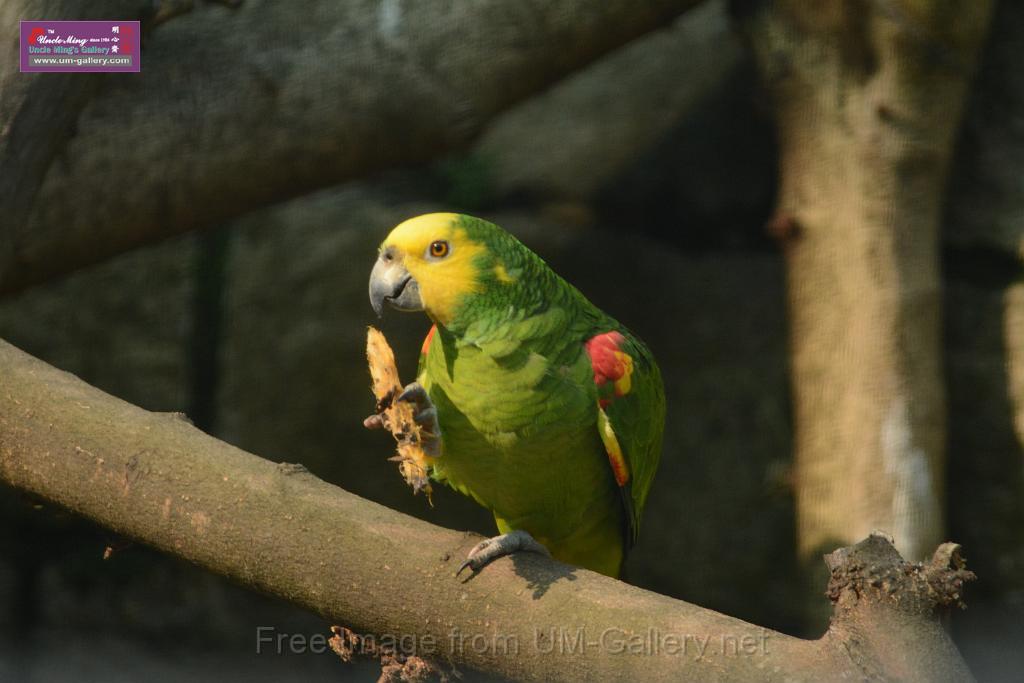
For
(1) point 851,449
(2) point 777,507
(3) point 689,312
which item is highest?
(3) point 689,312

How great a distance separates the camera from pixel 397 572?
64.4 inches

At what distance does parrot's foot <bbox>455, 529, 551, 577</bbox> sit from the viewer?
5.40ft

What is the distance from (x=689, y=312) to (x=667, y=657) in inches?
88.8

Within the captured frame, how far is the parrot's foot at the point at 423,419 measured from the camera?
5.78 ft

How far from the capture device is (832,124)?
9.77 ft

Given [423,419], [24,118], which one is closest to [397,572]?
[423,419]

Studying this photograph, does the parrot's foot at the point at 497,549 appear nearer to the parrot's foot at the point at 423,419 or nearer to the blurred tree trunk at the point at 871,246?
the parrot's foot at the point at 423,419

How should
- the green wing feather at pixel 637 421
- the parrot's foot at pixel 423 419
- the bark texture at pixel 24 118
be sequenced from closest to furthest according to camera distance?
the parrot's foot at pixel 423 419 < the green wing feather at pixel 637 421 < the bark texture at pixel 24 118

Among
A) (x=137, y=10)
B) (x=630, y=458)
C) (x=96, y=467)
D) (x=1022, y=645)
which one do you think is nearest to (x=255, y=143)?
(x=137, y=10)

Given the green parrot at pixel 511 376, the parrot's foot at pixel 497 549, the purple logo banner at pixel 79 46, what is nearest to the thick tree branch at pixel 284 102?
the purple logo banner at pixel 79 46

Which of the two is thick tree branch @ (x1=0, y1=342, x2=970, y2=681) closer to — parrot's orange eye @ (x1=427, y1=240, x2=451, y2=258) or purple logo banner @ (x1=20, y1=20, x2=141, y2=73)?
parrot's orange eye @ (x1=427, y1=240, x2=451, y2=258)

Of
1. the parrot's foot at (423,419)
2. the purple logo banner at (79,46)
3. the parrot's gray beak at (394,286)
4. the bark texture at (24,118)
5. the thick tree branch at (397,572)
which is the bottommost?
the thick tree branch at (397,572)

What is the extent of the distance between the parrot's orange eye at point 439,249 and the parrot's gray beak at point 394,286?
6cm

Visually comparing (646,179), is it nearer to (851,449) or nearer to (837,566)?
(851,449)
